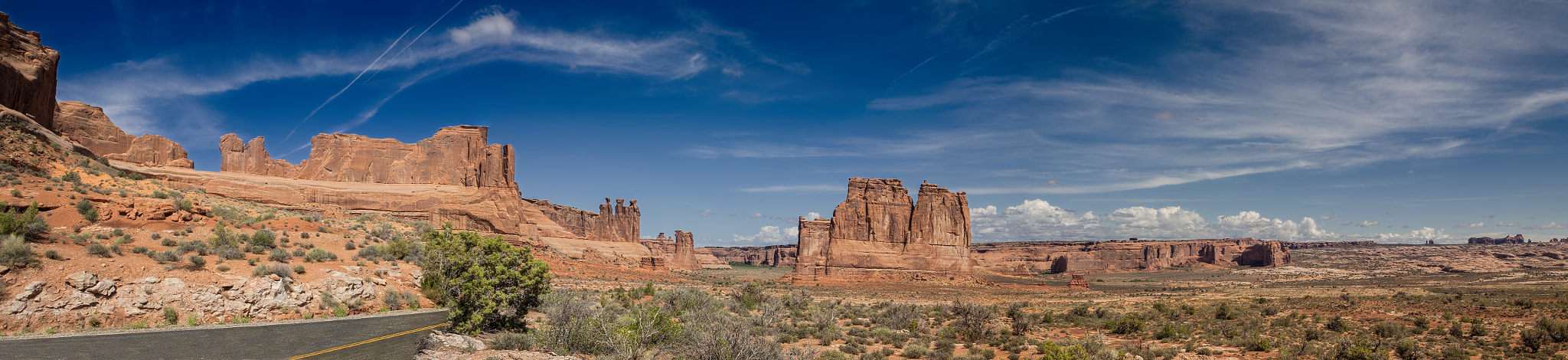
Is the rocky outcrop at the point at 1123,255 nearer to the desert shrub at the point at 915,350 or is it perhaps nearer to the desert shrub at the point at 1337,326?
the desert shrub at the point at 1337,326

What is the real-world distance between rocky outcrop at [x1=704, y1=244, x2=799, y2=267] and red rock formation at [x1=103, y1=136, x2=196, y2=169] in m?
130

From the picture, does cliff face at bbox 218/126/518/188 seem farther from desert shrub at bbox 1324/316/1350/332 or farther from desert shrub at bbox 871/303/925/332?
desert shrub at bbox 1324/316/1350/332

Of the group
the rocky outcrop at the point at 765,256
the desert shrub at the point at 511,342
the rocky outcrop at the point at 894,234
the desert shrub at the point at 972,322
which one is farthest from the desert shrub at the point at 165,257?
the rocky outcrop at the point at 765,256

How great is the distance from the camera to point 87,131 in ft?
139

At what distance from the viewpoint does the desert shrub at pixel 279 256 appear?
60.4ft

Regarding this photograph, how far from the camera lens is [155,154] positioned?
4656cm

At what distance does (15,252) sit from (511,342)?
11016 mm

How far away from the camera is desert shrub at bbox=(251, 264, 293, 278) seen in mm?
16547

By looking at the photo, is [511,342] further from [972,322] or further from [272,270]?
[972,322]

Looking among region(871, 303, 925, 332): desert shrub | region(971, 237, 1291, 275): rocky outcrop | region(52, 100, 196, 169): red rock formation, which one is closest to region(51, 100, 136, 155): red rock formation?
region(52, 100, 196, 169): red rock formation

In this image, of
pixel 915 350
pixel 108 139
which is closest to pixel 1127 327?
pixel 915 350

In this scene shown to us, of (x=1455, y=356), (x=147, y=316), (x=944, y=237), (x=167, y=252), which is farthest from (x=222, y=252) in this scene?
(x=944, y=237)

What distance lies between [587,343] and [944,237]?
58271 mm

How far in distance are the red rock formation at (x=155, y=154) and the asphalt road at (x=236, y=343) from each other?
46420 millimetres
